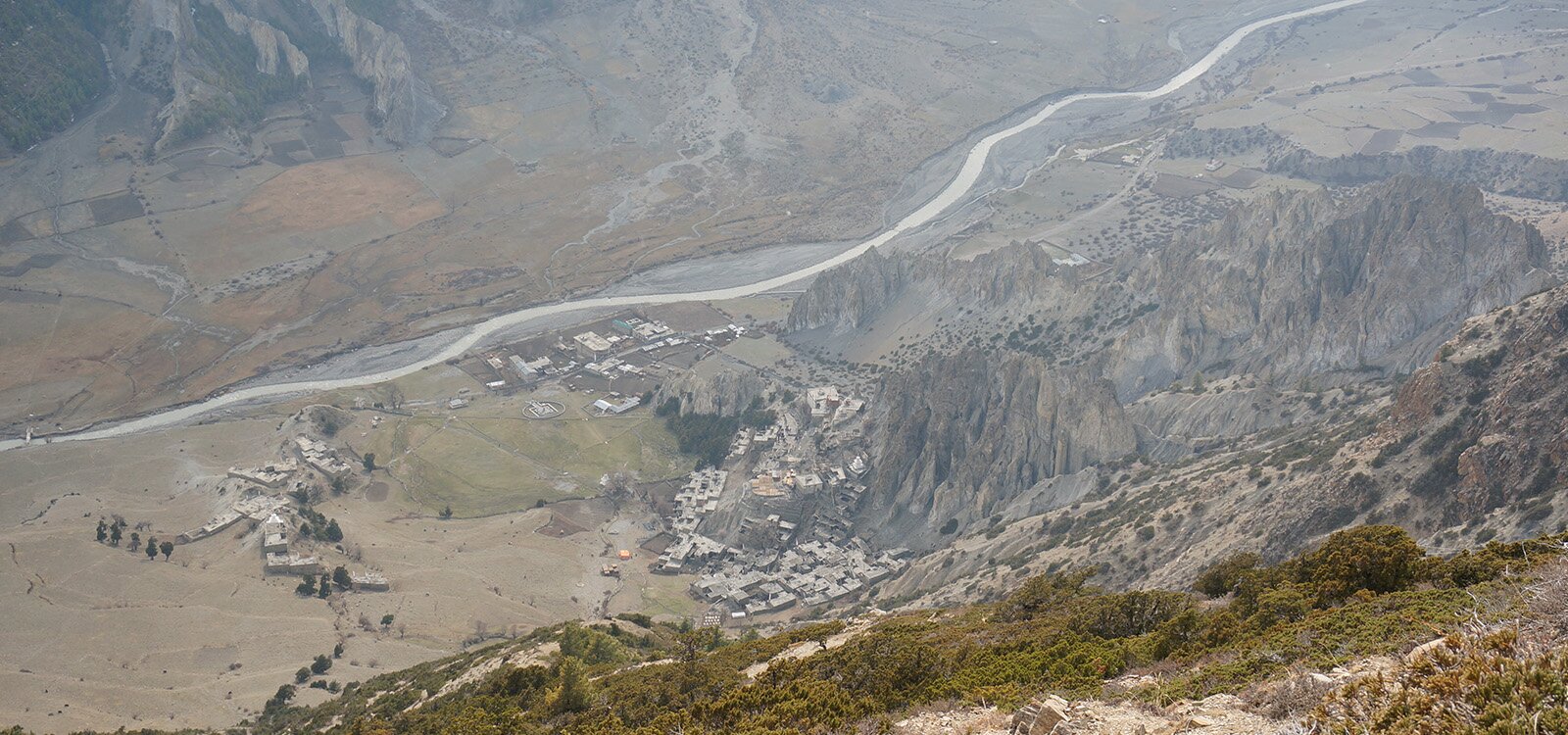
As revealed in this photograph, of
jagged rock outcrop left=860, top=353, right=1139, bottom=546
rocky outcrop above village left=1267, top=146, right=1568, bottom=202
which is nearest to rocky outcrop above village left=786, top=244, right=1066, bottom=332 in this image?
jagged rock outcrop left=860, top=353, right=1139, bottom=546

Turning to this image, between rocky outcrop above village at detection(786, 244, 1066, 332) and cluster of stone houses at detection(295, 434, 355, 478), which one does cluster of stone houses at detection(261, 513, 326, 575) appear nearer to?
cluster of stone houses at detection(295, 434, 355, 478)

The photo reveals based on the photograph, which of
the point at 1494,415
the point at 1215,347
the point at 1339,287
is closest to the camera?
the point at 1494,415

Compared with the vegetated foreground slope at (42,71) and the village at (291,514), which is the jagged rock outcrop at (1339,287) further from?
the vegetated foreground slope at (42,71)

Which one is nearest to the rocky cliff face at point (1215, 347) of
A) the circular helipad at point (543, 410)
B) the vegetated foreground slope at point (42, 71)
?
the circular helipad at point (543, 410)

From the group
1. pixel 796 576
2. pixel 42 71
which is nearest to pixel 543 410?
pixel 796 576

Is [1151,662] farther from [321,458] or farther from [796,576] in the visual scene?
[321,458]
